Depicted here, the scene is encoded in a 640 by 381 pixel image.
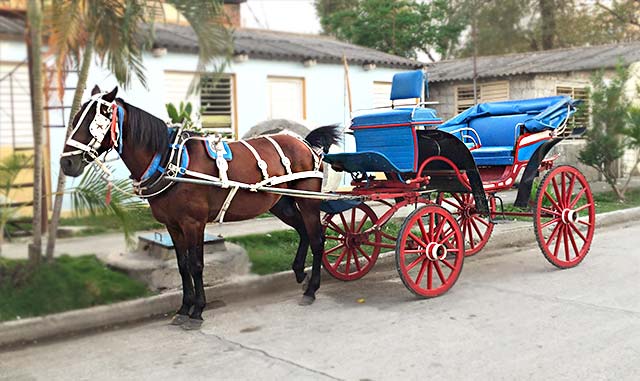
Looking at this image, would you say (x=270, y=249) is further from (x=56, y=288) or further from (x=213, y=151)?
(x=56, y=288)

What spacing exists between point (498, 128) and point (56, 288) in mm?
5101

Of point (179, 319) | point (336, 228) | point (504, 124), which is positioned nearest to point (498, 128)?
point (504, 124)

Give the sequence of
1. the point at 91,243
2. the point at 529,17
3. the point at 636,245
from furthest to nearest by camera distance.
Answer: the point at 529,17
the point at 636,245
the point at 91,243

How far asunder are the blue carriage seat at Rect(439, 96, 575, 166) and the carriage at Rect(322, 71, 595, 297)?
0.04ft

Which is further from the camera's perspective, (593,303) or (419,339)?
(593,303)

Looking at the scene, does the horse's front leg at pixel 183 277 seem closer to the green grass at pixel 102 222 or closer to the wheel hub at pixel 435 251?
the green grass at pixel 102 222

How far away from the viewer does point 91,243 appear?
6809 mm

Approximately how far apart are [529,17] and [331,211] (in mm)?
26863

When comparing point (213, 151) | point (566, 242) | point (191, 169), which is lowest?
point (566, 242)

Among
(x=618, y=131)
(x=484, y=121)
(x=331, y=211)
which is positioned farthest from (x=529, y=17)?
(x=331, y=211)

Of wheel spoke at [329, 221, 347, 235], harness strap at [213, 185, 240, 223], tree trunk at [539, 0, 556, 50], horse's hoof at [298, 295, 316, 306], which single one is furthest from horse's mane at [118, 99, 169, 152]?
tree trunk at [539, 0, 556, 50]

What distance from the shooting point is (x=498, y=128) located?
769 centimetres

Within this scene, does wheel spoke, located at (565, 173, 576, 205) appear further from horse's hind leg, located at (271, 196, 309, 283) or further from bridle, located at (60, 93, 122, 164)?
bridle, located at (60, 93, 122, 164)

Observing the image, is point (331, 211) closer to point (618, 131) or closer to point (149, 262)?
point (149, 262)
